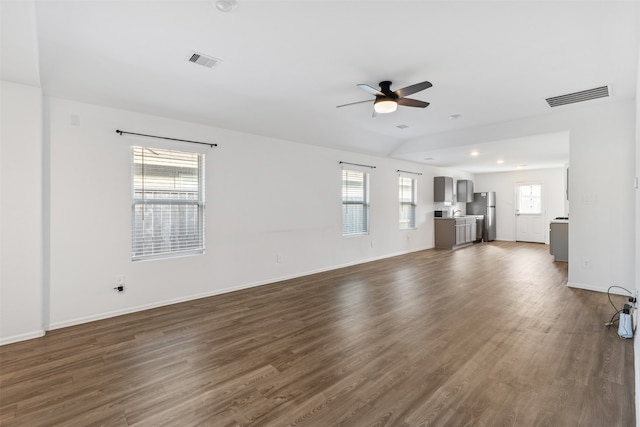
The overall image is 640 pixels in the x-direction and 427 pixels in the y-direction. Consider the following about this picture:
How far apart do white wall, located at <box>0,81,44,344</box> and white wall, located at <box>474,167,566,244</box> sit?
11653 mm

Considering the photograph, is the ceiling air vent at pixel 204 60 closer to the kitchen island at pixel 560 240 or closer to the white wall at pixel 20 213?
the white wall at pixel 20 213

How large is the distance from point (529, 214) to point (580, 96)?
7135 mm

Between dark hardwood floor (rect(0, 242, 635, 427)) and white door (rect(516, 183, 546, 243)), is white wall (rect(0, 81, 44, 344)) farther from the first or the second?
white door (rect(516, 183, 546, 243))

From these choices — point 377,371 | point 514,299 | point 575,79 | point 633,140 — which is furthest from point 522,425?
point 633,140

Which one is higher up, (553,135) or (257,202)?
(553,135)

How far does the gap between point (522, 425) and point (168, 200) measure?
13.5ft

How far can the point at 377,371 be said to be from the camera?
90.7 inches

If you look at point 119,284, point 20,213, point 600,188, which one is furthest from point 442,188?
point 20,213

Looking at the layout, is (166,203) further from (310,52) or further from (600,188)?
(600,188)

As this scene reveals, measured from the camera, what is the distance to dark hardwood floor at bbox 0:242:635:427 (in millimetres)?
1844

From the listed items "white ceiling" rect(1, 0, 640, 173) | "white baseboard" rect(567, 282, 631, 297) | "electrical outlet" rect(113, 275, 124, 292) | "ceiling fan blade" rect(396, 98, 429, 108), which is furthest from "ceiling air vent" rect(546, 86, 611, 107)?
"electrical outlet" rect(113, 275, 124, 292)

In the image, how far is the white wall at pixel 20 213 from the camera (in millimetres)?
2824

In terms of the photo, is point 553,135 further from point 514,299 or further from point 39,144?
point 39,144

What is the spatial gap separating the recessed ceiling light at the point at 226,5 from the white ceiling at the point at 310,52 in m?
0.05
